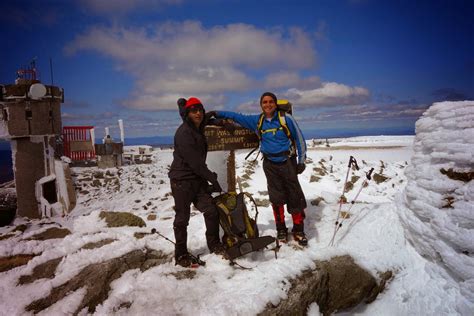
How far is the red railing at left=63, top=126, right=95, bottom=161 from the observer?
19812 mm

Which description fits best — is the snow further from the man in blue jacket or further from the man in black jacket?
the man in blue jacket

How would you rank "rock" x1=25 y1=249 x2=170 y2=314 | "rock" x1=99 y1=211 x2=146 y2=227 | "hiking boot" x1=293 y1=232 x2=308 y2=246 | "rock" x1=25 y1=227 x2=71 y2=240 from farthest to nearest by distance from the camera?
"rock" x1=99 y1=211 x2=146 y2=227 → "rock" x1=25 y1=227 x2=71 y2=240 → "hiking boot" x1=293 y1=232 x2=308 y2=246 → "rock" x1=25 y1=249 x2=170 y2=314

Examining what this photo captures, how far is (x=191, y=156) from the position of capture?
4.17 m

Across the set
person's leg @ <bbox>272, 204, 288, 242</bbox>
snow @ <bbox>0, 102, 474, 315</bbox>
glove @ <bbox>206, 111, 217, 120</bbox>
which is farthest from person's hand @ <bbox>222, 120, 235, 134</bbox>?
person's leg @ <bbox>272, 204, 288, 242</bbox>

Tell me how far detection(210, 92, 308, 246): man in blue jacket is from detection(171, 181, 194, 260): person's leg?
1722mm

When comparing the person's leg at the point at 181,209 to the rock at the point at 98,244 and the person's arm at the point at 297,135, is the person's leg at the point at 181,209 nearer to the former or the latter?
the rock at the point at 98,244

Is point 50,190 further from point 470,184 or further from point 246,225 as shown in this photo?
point 470,184

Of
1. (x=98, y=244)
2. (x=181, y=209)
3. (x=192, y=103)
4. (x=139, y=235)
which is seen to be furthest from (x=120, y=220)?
(x=192, y=103)

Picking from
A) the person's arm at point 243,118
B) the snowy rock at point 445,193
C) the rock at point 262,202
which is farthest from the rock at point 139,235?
the snowy rock at point 445,193

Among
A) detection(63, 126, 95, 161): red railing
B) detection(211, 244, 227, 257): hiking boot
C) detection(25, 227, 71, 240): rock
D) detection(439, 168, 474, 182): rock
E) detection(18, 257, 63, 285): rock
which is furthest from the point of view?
detection(63, 126, 95, 161): red railing

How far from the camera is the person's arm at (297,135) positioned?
503 centimetres

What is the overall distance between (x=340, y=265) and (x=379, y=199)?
7.97 metres

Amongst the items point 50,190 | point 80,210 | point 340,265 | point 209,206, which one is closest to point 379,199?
point 340,265

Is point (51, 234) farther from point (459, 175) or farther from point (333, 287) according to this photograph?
point (459, 175)
